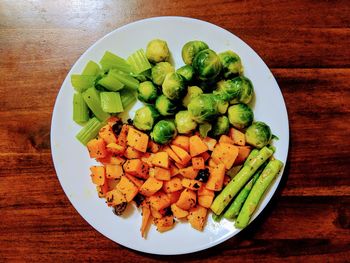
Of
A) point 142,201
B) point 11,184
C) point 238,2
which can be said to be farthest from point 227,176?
point 11,184

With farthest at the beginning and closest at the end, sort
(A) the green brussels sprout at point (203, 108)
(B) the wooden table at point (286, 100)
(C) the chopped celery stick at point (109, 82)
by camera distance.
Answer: (B) the wooden table at point (286, 100) < (C) the chopped celery stick at point (109, 82) < (A) the green brussels sprout at point (203, 108)

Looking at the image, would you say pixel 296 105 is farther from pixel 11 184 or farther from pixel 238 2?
pixel 11 184

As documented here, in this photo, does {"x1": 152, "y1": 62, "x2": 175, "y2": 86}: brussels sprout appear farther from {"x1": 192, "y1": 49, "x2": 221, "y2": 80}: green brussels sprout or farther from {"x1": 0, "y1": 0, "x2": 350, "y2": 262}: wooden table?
{"x1": 0, "y1": 0, "x2": 350, "y2": 262}: wooden table

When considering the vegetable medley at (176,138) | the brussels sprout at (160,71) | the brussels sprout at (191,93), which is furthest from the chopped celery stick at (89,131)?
the brussels sprout at (191,93)

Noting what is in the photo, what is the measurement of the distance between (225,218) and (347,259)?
38.3 inches

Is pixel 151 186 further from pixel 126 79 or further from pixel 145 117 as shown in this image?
pixel 126 79

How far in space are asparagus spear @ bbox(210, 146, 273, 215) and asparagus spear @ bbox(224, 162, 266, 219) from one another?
0.04 meters

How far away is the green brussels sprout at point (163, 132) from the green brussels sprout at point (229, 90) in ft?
1.27

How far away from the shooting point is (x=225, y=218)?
278 cm

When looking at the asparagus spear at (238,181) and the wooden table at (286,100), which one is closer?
the asparagus spear at (238,181)

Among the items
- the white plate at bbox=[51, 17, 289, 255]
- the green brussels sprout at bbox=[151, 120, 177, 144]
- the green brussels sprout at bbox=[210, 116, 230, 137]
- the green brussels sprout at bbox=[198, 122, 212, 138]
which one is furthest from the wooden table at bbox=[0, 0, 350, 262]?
the green brussels sprout at bbox=[151, 120, 177, 144]

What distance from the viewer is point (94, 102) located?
9.15 ft

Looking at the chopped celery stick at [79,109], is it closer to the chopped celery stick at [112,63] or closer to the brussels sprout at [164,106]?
the chopped celery stick at [112,63]

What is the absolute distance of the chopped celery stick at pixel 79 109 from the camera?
2791mm
